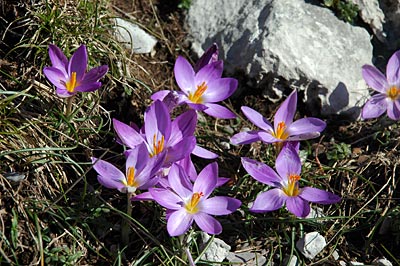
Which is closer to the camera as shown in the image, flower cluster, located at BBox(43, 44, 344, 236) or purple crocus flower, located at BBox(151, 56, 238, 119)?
flower cluster, located at BBox(43, 44, 344, 236)

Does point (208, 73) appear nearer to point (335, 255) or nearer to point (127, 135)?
point (127, 135)

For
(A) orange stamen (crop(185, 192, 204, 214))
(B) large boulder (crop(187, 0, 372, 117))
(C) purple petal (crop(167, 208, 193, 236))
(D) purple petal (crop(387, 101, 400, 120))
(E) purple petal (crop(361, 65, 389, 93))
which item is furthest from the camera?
(B) large boulder (crop(187, 0, 372, 117))

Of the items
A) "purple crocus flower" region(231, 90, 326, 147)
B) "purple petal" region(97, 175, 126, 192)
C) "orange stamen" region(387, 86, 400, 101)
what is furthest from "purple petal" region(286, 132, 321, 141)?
"purple petal" region(97, 175, 126, 192)

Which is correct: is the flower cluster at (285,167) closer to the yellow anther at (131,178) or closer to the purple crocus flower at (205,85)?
the purple crocus flower at (205,85)

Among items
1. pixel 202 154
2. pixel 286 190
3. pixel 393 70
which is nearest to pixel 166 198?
pixel 202 154

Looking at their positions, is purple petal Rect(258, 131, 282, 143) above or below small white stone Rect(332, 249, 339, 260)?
above

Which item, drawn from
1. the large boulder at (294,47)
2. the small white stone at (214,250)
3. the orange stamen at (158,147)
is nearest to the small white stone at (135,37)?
the large boulder at (294,47)

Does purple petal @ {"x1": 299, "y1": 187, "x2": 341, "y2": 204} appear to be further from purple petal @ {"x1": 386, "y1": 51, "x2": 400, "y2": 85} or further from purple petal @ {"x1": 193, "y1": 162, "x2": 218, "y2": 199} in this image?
purple petal @ {"x1": 386, "y1": 51, "x2": 400, "y2": 85}

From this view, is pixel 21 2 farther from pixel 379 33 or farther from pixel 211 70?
pixel 379 33
